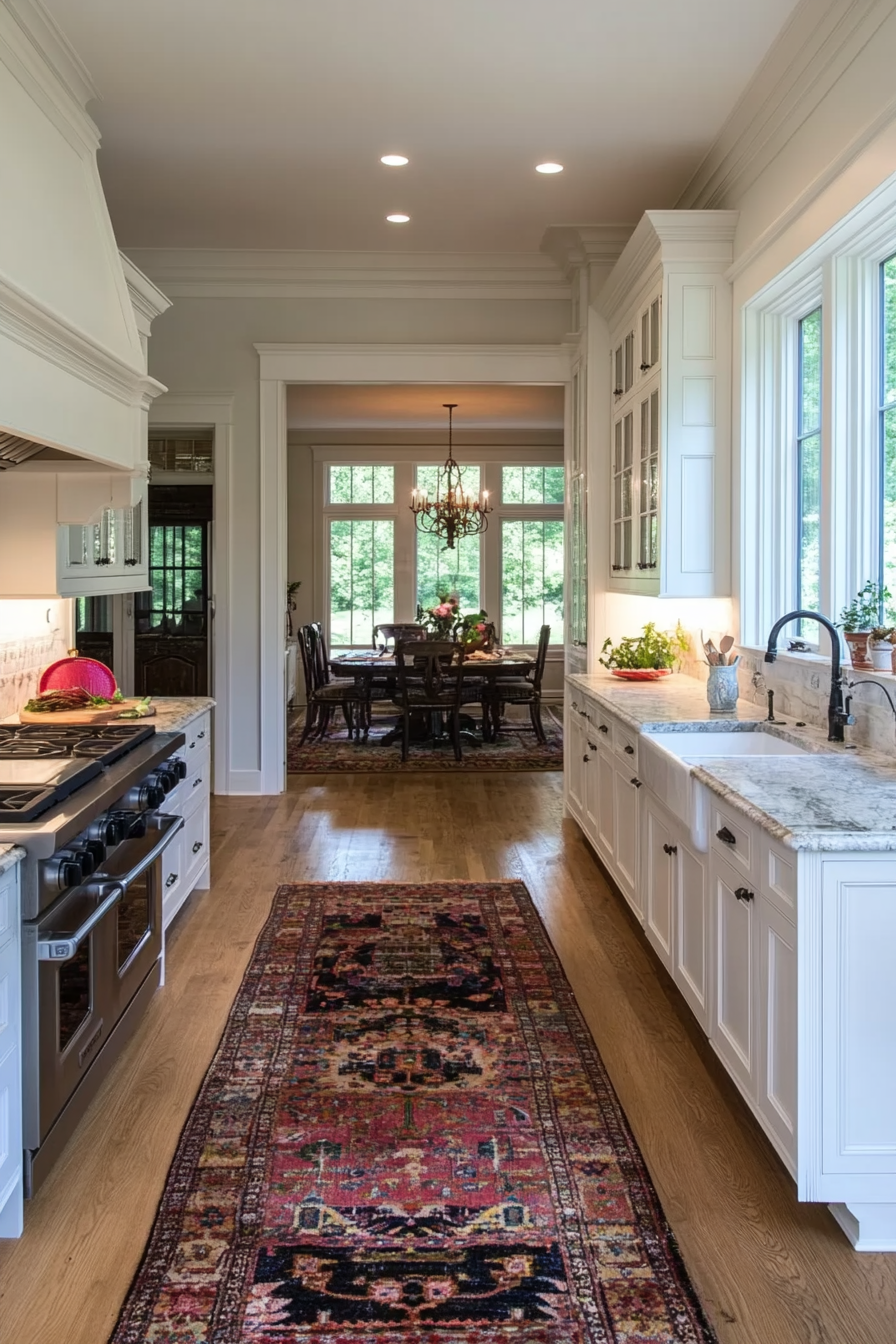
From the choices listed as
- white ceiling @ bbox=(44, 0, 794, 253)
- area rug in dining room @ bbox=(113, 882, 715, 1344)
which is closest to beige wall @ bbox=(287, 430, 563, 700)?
white ceiling @ bbox=(44, 0, 794, 253)

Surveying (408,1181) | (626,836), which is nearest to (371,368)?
(626,836)

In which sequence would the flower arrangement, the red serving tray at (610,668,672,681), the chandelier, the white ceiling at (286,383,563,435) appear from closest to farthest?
the red serving tray at (610,668,672,681)
the flower arrangement
the white ceiling at (286,383,563,435)
the chandelier

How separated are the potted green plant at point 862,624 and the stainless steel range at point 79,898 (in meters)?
2.13

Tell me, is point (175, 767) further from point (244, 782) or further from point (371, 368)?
point (371, 368)

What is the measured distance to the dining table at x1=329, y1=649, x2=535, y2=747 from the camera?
873cm

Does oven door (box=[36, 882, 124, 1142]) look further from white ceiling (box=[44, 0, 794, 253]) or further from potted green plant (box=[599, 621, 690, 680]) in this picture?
potted green plant (box=[599, 621, 690, 680])

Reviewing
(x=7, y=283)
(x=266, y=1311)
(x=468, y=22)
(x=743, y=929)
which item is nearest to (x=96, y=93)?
(x=468, y=22)

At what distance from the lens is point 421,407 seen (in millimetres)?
10891

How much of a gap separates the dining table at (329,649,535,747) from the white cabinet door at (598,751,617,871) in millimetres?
3725

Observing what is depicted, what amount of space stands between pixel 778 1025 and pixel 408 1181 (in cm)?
89

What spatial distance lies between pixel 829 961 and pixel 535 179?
434 cm

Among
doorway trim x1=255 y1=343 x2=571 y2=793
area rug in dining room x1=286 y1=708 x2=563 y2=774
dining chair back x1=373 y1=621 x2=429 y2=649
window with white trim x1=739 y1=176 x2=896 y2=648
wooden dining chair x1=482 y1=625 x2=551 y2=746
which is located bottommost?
area rug in dining room x1=286 y1=708 x2=563 y2=774

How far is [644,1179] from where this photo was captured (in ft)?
8.27

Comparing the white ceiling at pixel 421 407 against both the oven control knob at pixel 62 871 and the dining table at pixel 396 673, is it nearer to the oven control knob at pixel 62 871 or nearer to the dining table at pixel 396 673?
the dining table at pixel 396 673
